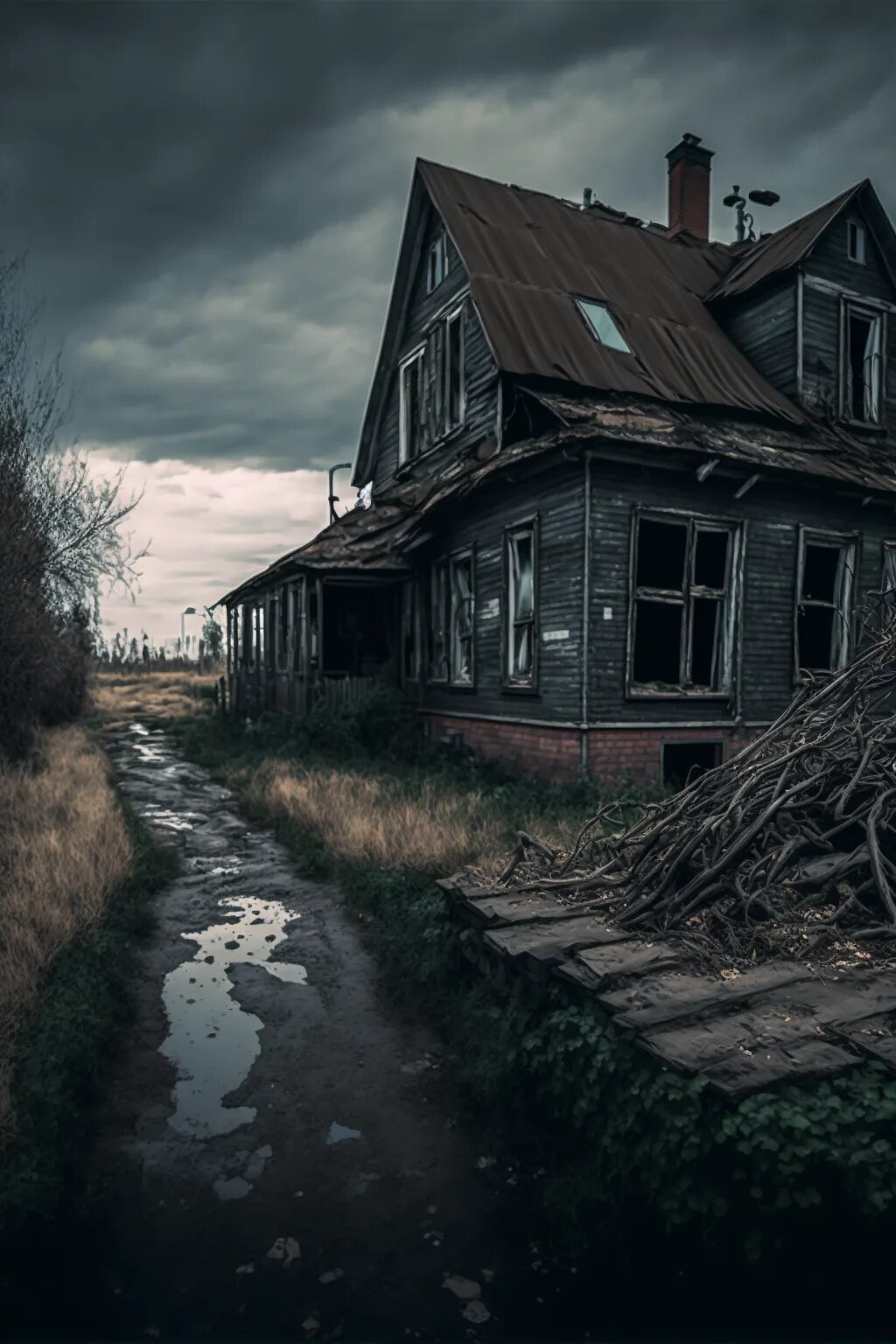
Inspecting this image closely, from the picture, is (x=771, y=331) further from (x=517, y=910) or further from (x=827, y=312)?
(x=517, y=910)

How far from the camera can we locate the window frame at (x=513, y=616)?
11711 mm

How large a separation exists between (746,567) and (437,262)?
840 cm

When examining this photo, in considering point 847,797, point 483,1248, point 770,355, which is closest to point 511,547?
point 770,355

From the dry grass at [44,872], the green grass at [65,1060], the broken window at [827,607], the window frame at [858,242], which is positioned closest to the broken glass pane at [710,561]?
the broken window at [827,607]

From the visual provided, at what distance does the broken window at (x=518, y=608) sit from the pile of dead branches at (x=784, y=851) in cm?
667

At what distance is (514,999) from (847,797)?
211 centimetres

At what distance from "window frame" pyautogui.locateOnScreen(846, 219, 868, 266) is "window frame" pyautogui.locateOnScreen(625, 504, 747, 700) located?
21.3 feet

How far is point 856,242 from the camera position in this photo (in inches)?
581

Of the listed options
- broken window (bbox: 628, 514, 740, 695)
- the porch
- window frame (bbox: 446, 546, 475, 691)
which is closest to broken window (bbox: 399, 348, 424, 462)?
the porch

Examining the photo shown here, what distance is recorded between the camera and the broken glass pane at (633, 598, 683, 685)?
15.6 meters

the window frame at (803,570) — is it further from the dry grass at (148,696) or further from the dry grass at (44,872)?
the dry grass at (148,696)

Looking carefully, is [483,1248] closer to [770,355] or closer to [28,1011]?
[28,1011]

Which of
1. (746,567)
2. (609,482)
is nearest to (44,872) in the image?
(609,482)

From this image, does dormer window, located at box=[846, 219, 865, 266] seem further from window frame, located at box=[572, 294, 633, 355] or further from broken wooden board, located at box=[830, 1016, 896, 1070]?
broken wooden board, located at box=[830, 1016, 896, 1070]
